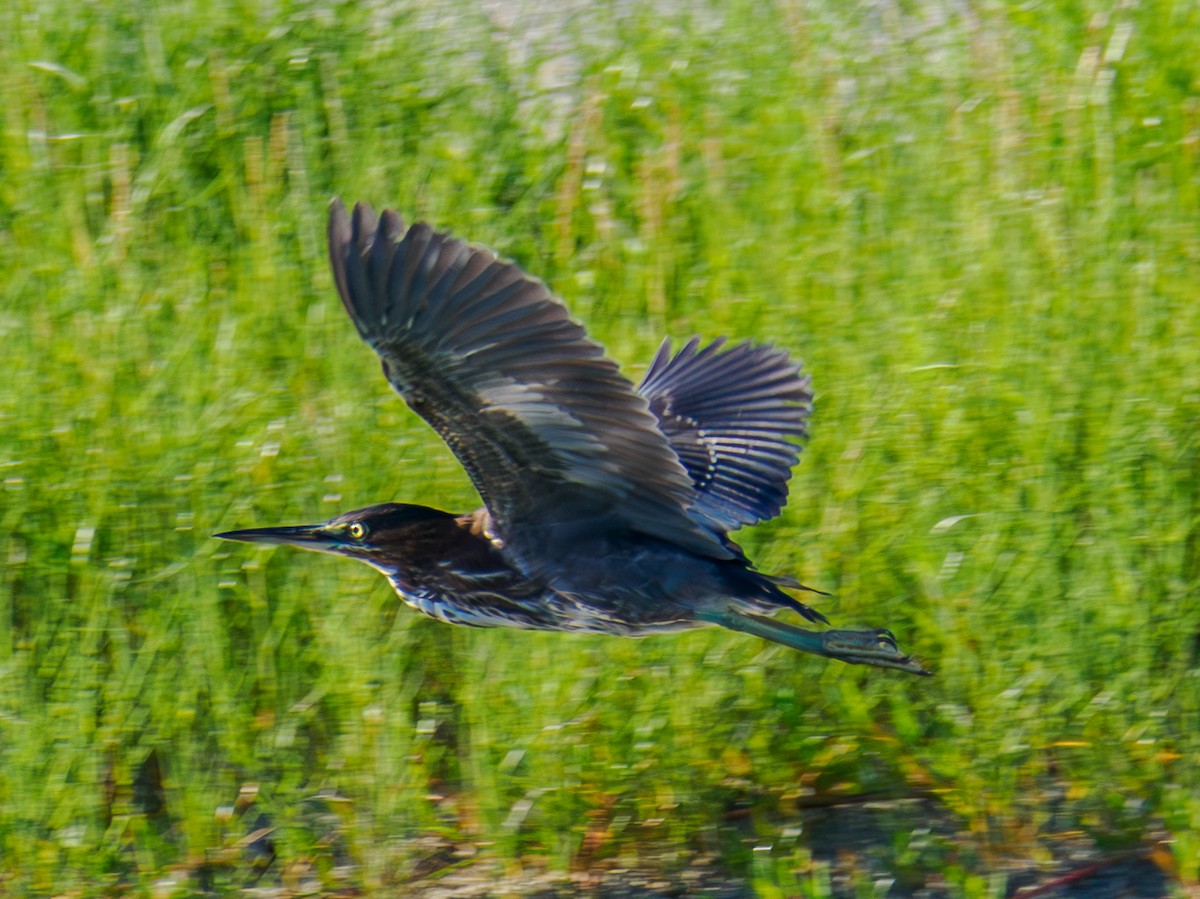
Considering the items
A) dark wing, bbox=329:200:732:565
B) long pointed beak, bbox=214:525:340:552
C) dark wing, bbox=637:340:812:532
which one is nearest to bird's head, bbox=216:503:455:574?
long pointed beak, bbox=214:525:340:552

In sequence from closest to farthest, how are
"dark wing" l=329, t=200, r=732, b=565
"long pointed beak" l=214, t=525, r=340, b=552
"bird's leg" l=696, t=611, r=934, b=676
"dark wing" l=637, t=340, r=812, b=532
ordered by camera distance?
"dark wing" l=329, t=200, r=732, b=565, "long pointed beak" l=214, t=525, r=340, b=552, "bird's leg" l=696, t=611, r=934, b=676, "dark wing" l=637, t=340, r=812, b=532

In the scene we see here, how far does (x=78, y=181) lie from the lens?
4605 mm

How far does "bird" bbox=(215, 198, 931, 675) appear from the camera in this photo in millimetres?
2920

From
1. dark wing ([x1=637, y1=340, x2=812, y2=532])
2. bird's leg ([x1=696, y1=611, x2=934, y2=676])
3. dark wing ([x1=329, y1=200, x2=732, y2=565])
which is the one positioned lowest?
bird's leg ([x1=696, y1=611, x2=934, y2=676])

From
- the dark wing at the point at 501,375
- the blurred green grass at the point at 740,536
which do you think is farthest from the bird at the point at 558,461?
the blurred green grass at the point at 740,536

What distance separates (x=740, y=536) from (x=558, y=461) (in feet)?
2.68

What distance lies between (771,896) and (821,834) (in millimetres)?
349

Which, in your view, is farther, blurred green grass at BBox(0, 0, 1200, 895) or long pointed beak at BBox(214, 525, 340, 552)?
blurred green grass at BBox(0, 0, 1200, 895)

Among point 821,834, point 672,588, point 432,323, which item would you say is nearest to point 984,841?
point 821,834

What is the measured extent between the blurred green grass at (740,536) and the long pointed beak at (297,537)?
34 centimetres

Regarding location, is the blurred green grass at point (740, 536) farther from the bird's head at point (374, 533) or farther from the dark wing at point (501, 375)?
the dark wing at point (501, 375)

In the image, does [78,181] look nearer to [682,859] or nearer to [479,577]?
[479,577]

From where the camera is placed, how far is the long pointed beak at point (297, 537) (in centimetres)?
336

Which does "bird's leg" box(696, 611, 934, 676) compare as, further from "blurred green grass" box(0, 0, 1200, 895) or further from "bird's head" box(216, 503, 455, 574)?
"bird's head" box(216, 503, 455, 574)
